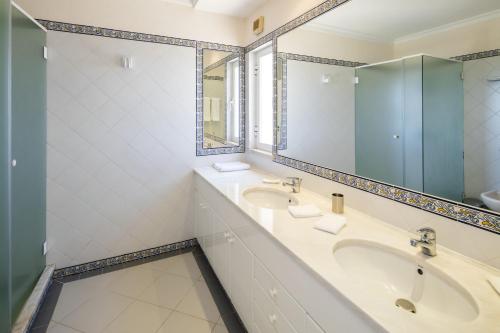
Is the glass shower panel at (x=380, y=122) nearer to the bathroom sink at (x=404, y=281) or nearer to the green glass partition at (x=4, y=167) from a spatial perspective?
the bathroom sink at (x=404, y=281)

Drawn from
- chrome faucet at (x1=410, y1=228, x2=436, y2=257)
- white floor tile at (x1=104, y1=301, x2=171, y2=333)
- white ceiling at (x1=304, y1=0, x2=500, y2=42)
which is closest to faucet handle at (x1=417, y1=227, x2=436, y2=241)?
chrome faucet at (x1=410, y1=228, x2=436, y2=257)

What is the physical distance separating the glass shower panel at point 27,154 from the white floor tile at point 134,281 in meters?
0.55

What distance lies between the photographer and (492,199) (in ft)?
3.14

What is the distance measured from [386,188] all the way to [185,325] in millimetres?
1464

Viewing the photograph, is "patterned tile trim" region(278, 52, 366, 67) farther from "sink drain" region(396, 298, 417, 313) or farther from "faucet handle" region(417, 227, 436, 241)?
"sink drain" region(396, 298, 417, 313)

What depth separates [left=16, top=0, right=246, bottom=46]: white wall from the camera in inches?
81.7

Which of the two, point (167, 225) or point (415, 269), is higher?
point (415, 269)

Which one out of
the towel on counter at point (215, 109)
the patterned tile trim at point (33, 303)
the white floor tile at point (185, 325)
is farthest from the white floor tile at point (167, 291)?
the towel on counter at point (215, 109)

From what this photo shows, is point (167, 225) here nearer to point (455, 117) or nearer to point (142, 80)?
point (142, 80)

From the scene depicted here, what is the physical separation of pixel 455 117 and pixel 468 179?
9.3 inches

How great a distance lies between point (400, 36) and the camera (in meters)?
1.25

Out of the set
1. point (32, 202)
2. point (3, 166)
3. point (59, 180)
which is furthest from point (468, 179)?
point (59, 180)

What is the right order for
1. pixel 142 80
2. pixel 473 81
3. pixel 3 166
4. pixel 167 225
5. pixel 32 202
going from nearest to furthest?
pixel 473 81 < pixel 3 166 < pixel 32 202 < pixel 142 80 < pixel 167 225

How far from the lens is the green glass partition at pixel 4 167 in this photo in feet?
4.54
